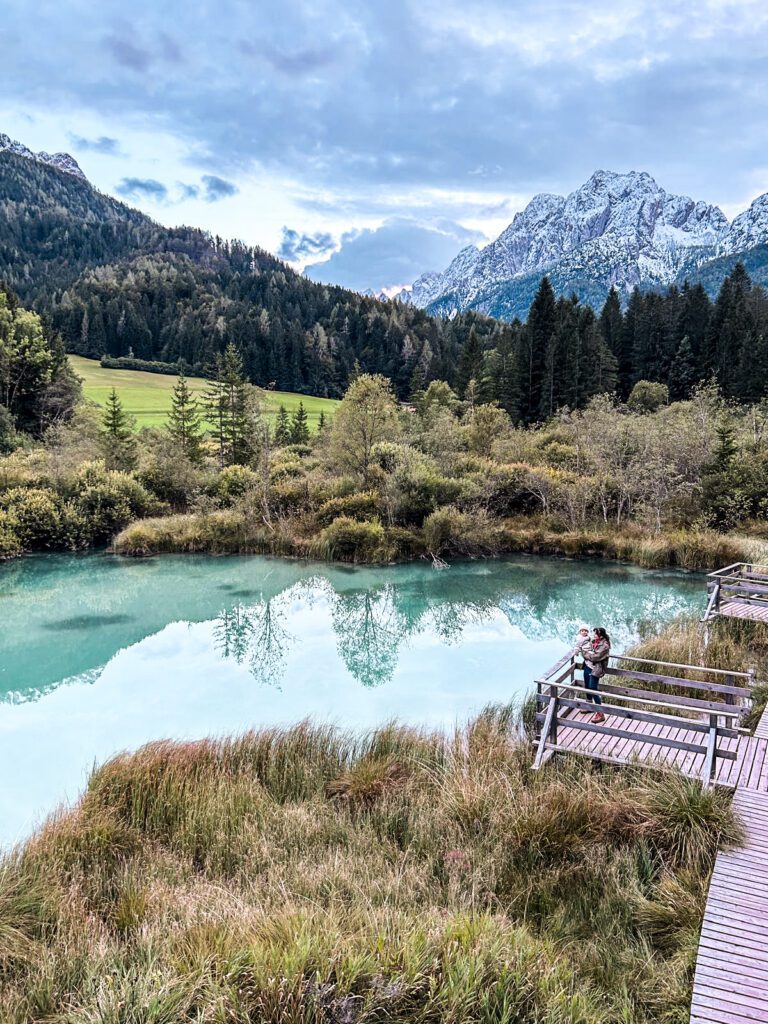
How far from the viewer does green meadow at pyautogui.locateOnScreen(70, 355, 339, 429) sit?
5984 centimetres

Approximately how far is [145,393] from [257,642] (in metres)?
60.8

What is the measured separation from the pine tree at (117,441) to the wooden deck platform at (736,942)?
33222 mm

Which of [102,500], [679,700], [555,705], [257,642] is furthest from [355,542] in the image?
[679,700]

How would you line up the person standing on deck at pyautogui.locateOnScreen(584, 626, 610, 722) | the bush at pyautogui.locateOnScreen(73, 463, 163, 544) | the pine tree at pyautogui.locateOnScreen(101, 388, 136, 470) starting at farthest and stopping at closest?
1. the pine tree at pyautogui.locateOnScreen(101, 388, 136, 470)
2. the bush at pyautogui.locateOnScreen(73, 463, 163, 544)
3. the person standing on deck at pyautogui.locateOnScreen(584, 626, 610, 722)

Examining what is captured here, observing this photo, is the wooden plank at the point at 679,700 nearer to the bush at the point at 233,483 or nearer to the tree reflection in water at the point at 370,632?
the tree reflection in water at the point at 370,632

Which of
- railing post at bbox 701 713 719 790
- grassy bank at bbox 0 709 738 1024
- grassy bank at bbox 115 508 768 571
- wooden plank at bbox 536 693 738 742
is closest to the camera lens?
grassy bank at bbox 0 709 738 1024

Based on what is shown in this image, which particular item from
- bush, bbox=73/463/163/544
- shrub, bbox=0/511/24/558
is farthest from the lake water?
bush, bbox=73/463/163/544

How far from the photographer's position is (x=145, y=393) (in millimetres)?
70188

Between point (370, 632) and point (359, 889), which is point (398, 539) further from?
point (359, 889)

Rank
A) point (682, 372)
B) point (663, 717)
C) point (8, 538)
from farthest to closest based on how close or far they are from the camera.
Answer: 1. point (682, 372)
2. point (8, 538)
3. point (663, 717)

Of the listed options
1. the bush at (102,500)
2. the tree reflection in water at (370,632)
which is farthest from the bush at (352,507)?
the bush at (102,500)

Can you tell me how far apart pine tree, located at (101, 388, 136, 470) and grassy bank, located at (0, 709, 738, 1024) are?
2818cm

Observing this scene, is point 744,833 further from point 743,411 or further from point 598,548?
point 743,411

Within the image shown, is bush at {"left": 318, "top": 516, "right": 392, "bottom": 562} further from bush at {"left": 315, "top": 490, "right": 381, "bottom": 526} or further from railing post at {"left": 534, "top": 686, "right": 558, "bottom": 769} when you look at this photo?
railing post at {"left": 534, "top": 686, "right": 558, "bottom": 769}
